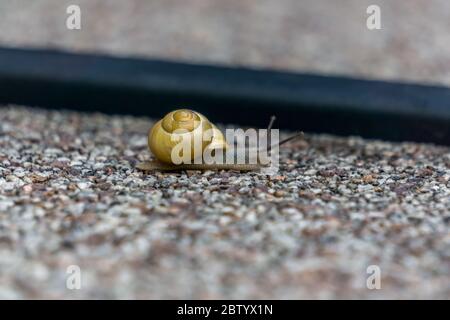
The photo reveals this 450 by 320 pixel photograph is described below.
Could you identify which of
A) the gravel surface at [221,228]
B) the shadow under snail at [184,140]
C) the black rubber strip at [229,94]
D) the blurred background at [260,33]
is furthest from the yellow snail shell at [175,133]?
the blurred background at [260,33]

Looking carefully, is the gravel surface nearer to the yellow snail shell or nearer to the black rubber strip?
the yellow snail shell

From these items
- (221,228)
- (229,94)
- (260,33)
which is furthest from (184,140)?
(260,33)

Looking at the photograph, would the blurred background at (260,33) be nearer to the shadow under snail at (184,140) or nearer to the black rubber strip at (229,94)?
the black rubber strip at (229,94)

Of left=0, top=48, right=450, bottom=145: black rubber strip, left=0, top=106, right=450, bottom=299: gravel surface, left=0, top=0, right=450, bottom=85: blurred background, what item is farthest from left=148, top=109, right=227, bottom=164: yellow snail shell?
left=0, top=0, right=450, bottom=85: blurred background

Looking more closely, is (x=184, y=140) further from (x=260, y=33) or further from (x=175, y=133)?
(x=260, y=33)

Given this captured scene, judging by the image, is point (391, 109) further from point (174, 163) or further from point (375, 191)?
point (174, 163)

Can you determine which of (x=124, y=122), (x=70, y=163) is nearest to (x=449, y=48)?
(x=124, y=122)
